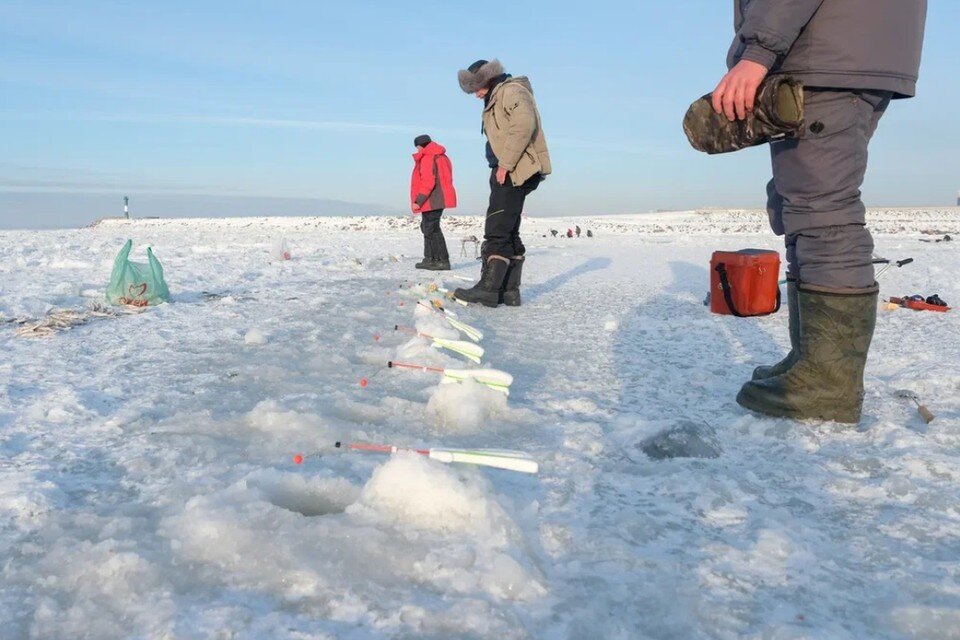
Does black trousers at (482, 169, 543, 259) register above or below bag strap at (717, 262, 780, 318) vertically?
above

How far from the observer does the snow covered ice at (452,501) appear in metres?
1.22

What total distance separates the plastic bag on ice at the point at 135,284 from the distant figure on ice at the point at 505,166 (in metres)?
2.38

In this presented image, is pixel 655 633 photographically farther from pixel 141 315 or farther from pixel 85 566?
pixel 141 315

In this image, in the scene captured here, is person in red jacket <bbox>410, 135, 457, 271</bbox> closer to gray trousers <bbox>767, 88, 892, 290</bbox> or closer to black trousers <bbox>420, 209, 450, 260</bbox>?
black trousers <bbox>420, 209, 450, 260</bbox>

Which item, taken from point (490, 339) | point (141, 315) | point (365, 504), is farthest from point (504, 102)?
point (365, 504)

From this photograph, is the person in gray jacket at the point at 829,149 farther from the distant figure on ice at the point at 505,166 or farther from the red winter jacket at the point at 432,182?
the red winter jacket at the point at 432,182

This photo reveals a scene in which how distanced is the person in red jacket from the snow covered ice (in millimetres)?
5501

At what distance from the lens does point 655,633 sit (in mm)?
1189

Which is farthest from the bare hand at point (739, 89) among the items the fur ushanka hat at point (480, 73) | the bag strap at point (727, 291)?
the fur ushanka hat at point (480, 73)

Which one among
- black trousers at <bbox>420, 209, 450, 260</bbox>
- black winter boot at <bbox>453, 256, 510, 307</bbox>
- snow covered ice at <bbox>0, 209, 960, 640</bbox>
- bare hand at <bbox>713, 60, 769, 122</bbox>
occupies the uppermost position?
bare hand at <bbox>713, 60, 769, 122</bbox>

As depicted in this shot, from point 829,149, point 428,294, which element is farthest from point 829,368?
point 428,294

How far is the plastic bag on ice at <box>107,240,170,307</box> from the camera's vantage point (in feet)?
15.9

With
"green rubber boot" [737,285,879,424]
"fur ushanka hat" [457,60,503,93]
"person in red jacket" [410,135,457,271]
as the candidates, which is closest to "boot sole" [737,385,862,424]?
"green rubber boot" [737,285,879,424]

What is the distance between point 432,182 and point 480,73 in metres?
3.55
